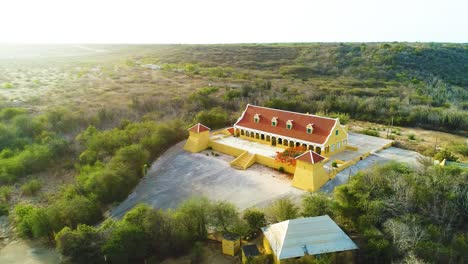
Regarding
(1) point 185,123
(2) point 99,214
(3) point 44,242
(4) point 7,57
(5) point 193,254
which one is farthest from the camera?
(4) point 7,57

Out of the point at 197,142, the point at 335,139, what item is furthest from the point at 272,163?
the point at 197,142

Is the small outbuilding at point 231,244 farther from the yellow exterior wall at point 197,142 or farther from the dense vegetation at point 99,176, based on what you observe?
the yellow exterior wall at point 197,142

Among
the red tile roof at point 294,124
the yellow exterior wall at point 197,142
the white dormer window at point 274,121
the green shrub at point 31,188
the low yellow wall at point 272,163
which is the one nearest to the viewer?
the green shrub at point 31,188

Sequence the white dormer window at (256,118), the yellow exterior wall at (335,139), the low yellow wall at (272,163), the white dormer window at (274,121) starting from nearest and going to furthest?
the low yellow wall at (272,163) < the yellow exterior wall at (335,139) < the white dormer window at (274,121) < the white dormer window at (256,118)

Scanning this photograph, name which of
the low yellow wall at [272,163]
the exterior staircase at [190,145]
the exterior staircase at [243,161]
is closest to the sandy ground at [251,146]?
the low yellow wall at [272,163]

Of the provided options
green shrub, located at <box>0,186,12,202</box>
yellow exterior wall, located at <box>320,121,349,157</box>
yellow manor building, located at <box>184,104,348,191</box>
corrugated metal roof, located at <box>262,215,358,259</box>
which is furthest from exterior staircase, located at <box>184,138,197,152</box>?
corrugated metal roof, located at <box>262,215,358,259</box>

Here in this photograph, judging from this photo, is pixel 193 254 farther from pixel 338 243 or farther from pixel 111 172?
pixel 111 172

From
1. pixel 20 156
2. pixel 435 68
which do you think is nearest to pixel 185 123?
pixel 20 156
